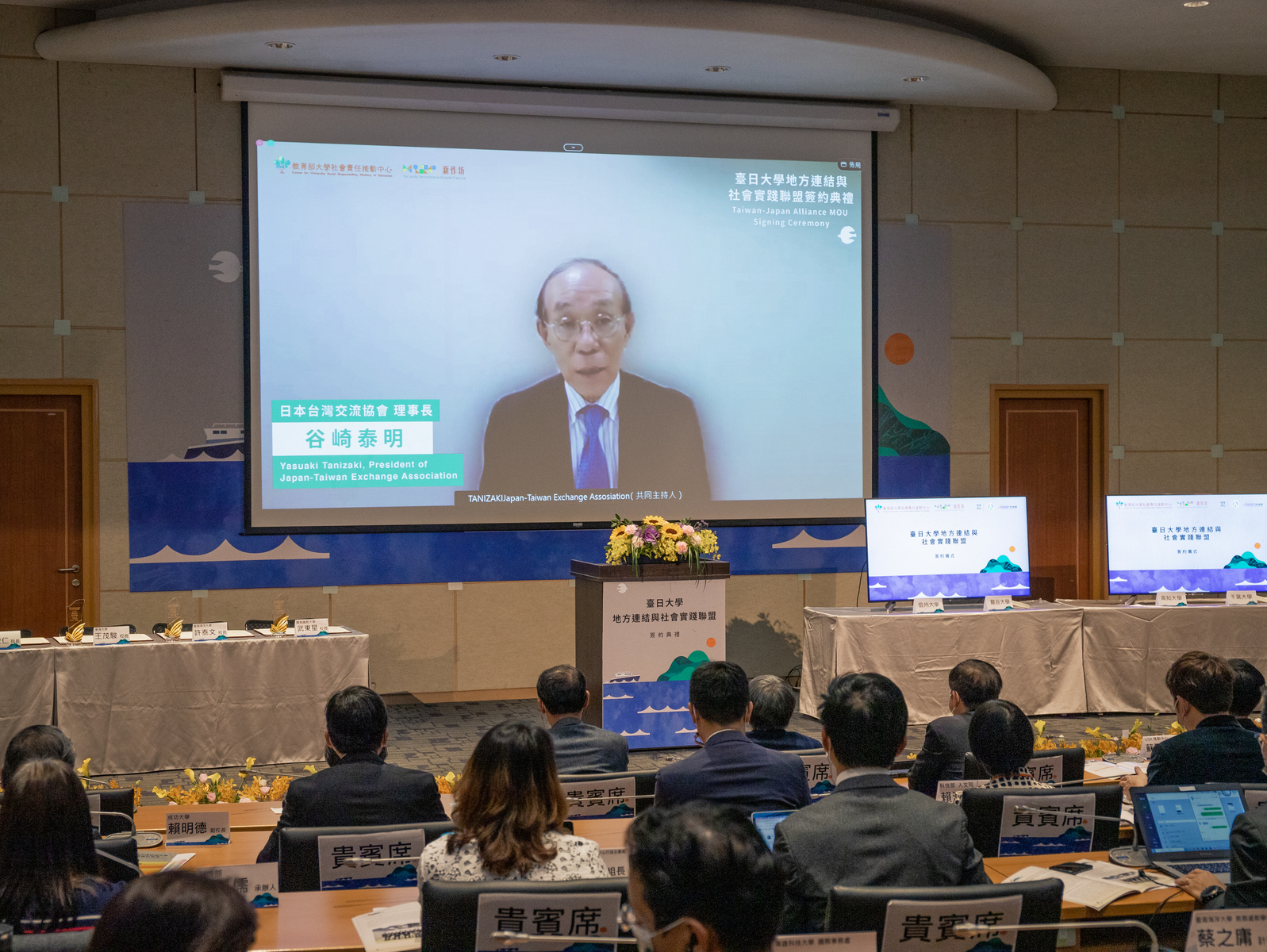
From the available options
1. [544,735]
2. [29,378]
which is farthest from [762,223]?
[544,735]

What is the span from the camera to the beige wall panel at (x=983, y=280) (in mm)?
8125

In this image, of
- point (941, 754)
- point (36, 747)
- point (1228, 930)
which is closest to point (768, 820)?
point (1228, 930)

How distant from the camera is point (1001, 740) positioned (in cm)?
303

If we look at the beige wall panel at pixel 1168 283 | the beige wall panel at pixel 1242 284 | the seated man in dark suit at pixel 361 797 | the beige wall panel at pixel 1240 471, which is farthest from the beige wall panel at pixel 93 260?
the beige wall panel at pixel 1240 471

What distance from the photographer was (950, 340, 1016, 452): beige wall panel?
8.16 metres

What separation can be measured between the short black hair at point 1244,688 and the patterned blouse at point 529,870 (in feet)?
7.68

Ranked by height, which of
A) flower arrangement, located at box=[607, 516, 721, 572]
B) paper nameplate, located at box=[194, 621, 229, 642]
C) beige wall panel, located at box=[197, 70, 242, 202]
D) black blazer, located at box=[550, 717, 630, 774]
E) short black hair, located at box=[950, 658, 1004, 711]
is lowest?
black blazer, located at box=[550, 717, 630, 774]

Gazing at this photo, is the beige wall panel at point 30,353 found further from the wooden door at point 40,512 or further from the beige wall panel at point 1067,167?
the beige wall panel at point 1067,167

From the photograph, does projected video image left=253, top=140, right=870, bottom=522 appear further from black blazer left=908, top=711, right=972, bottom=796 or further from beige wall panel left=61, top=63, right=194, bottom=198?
black blazer left=908, top=711, right=972, bottom=796

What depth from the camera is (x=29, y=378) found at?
6.82 metres

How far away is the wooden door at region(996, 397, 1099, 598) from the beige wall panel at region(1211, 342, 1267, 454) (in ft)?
3.34

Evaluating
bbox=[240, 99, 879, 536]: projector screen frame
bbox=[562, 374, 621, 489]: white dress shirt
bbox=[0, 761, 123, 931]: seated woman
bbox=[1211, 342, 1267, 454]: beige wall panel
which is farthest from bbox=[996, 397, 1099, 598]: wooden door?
bbox=[0, 761, 123, 931]: seated woman

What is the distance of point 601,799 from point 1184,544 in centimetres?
518

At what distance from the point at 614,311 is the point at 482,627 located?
218 centimetres
